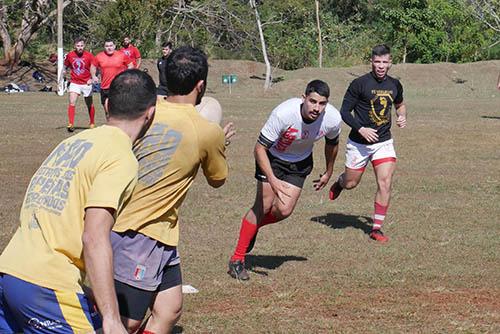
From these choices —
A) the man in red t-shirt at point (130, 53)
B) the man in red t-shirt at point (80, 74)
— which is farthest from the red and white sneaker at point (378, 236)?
the man in red t-shirt at point (130, 53)

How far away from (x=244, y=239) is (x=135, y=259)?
345 cm

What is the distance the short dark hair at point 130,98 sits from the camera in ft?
13.4

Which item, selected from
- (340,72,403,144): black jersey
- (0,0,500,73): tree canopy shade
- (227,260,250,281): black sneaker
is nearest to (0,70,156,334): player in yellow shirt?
(227,260,250,281): black sneaker

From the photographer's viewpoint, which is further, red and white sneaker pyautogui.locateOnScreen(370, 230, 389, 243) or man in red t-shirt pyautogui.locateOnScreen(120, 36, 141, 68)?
man in red t-shirt pyautogui.locateOnScreen(120, 36, 141, 68)

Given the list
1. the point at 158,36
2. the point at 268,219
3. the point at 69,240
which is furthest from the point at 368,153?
the point at 158,36

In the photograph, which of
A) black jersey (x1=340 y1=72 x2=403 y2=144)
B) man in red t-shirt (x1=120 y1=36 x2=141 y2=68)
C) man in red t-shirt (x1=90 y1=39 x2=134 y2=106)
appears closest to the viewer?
black jersey (x1=340 y1=72 x2=403 y2=144)

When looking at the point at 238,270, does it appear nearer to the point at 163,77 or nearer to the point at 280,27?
the point at 163,77

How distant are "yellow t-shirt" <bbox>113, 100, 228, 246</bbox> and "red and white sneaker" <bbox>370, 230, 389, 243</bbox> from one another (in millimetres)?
5137

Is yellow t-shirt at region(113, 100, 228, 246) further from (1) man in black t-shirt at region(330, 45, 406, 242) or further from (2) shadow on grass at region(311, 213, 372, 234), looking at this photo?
(2) shadow on grass at region(311, 213, 372, 234)

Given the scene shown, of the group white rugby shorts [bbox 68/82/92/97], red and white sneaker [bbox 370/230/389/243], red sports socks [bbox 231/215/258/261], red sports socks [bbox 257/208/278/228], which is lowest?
white rugby shorts [bbox 68/82/92/97]

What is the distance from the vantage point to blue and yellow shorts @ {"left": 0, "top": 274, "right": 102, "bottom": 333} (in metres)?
3.84

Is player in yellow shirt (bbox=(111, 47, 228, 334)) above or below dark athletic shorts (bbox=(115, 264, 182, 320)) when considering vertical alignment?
above

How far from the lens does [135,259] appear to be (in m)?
5.03

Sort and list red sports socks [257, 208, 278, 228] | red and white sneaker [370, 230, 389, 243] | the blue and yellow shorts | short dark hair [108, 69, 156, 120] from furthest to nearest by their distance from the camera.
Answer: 1. red and white sneaker [370, 230, 389, 243]
2. red sports socks [257, 208, 278, 228]
3. short dark hair [108, 69, 156, 120]
4. the blue and yellow shorts
